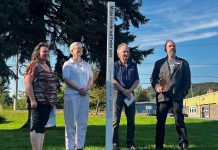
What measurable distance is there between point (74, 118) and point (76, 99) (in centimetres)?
35

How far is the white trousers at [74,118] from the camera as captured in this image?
7934mm

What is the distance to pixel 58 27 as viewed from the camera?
19.2m

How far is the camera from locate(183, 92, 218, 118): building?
8044 cm

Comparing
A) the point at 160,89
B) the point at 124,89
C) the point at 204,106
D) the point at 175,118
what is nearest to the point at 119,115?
the point at 124,89

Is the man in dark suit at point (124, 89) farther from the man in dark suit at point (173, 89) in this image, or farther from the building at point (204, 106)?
the building at point (204, 106)

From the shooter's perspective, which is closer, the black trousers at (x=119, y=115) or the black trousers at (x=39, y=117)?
the black trousers at (x=39, y=117)

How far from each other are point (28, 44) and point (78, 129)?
9.87 metres

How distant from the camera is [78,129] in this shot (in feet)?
26.4

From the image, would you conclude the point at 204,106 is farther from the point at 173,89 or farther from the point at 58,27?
the point at 173,89

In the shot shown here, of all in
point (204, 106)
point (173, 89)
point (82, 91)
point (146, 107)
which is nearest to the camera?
point (82, 91)

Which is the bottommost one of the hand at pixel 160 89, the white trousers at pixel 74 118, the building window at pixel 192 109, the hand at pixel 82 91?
the white trousers at pixel 74 118

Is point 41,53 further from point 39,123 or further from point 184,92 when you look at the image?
point 184,92

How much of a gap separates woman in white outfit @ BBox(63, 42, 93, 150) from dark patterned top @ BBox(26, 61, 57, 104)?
0.40 meters

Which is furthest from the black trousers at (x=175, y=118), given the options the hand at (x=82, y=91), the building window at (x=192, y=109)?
the building window at (x=192, y=109)
